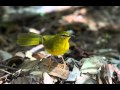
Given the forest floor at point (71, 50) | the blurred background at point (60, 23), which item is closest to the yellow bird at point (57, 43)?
the forest floor at point (71, 50)

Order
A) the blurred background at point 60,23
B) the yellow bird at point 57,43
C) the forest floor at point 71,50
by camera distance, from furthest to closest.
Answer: the blurred background at point 60,23 → the forest floor at point 71,50 → the yellow bird at point 57,43

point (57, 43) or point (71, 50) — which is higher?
point (71, 50)

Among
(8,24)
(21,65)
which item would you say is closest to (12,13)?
(8,24)

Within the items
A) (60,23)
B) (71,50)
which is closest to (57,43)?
(71,50)

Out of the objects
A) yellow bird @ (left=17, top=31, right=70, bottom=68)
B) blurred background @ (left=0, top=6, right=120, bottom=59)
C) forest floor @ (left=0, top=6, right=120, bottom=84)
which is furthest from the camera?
blurred background @ (left=0, top=6, right=120, bottom=59)

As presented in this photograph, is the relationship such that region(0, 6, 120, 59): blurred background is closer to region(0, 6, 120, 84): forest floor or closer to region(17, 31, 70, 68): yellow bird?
region(0, 6, 120, 84): forest floor

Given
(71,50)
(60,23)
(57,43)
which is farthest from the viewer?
(60,23)

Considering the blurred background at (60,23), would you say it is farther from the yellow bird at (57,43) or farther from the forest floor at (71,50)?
the yellow bird at (57,43)

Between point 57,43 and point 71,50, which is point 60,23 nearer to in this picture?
point 71,50

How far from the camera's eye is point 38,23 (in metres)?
6.84

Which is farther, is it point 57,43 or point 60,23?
point 60,23

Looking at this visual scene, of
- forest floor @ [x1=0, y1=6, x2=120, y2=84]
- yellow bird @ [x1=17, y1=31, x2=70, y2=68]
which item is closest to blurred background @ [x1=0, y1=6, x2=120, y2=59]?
forest floor @ [x1=0, y1=6, x2=120, y2=84]
